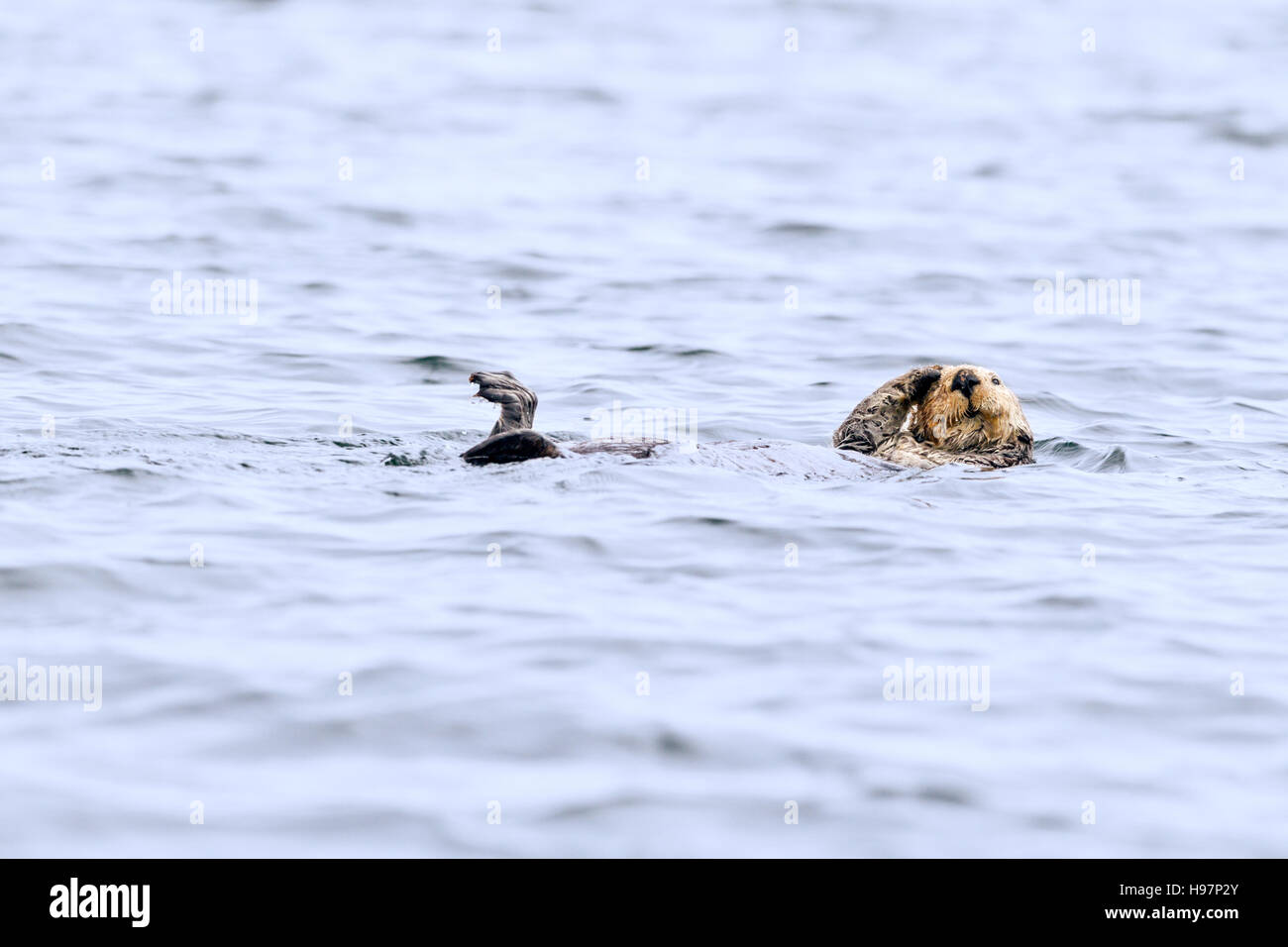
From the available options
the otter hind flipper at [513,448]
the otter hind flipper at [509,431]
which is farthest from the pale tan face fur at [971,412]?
the otter hind flipper at [513,448]

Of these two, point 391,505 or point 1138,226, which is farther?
point 1138,226

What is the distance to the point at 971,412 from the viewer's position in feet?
25.0

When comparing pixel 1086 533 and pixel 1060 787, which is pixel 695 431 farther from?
pixel 1060 787

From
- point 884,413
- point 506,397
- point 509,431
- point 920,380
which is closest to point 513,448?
point 509,431

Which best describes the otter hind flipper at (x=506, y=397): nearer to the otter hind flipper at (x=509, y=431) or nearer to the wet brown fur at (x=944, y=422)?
the otter hind flipper at (x=509, y=431)

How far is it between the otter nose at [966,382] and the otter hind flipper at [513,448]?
236 centimetres

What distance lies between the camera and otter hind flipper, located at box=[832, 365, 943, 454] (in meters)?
7.65

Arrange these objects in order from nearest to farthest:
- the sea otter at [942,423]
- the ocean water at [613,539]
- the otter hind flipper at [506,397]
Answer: the ocean water at [613,539]
the otter hind flipper at [506,397]
the sea otter at [942,423]

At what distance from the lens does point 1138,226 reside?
1669cm

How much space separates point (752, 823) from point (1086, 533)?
10.4 feet

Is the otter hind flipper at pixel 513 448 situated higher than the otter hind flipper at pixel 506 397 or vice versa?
the otter hind flipper at pixel 506 397

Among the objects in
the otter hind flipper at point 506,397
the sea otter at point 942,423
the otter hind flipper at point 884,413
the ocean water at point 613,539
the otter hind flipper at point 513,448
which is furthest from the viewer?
the otter hind flipper at point 884,413

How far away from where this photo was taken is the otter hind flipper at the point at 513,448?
6.13 meters
